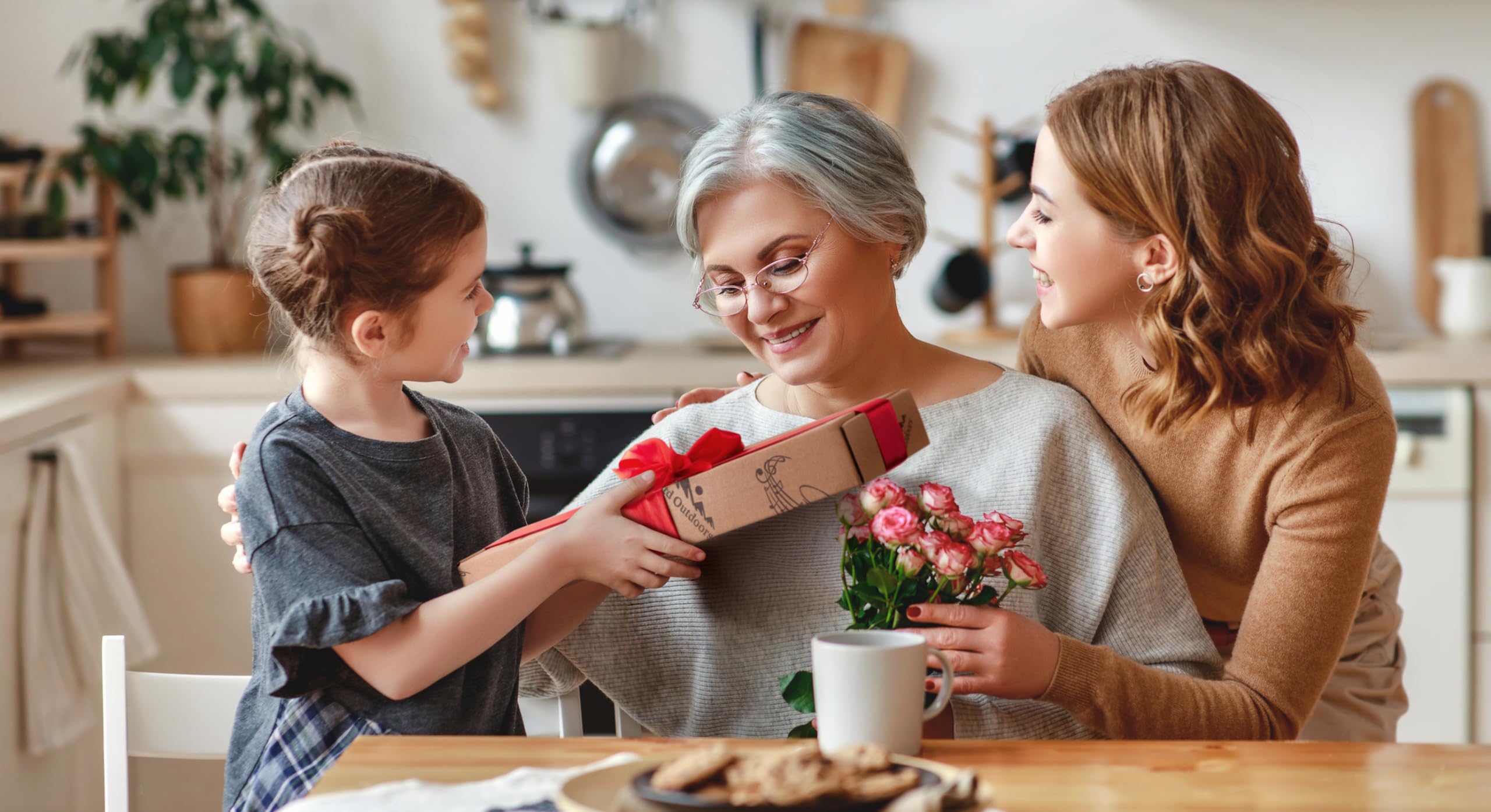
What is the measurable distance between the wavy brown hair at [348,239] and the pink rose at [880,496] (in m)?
0.41

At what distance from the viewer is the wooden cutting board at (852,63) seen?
121 inches

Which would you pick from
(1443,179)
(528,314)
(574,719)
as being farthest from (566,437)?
(1443,179)

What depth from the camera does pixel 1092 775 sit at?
879 millimetres

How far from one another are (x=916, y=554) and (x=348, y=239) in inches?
20.4

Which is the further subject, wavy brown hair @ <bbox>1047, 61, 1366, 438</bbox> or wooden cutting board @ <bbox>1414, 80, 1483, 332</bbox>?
wooden cutting board @ <bbox>1414, 80, 1483, 332</bbox>

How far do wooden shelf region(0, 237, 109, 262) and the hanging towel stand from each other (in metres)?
0.58

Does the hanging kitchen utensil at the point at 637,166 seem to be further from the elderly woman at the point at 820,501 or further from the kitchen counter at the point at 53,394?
the elderly woman at the point at 820,501

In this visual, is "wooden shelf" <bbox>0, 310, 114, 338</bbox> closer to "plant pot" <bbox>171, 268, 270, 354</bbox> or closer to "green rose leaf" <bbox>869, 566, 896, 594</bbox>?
"plant pot" <bbox>171, 268, 270, 354</bbox>

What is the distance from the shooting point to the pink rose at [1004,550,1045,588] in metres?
0.95

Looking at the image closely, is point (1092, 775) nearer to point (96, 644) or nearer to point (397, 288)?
point (397, 288)

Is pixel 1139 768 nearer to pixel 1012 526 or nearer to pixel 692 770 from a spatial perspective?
pixel 1012 526

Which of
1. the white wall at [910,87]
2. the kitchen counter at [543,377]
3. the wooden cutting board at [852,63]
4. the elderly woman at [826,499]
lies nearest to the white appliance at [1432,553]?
the kitchen counter at [543,377]

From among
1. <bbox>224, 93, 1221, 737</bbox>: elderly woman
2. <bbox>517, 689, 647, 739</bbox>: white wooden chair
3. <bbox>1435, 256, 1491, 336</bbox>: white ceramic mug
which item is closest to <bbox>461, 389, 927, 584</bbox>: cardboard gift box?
<bbox>224, 93, 1221, 737</bbox>: elderly woman

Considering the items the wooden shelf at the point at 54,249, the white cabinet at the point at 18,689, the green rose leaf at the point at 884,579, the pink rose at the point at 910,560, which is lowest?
the white cabinet at the point at 18,689
